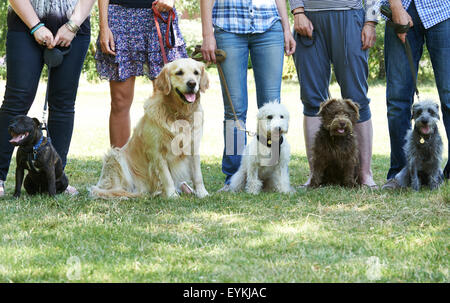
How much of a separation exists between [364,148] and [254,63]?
4.55ft

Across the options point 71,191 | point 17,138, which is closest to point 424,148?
point 71,191

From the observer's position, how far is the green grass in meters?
2.91

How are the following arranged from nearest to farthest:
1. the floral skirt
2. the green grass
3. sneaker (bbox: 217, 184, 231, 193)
Answer: 1. the green grass
2. the floral skirt
3. sneaker (bbox: 217, 184, 231, 193)

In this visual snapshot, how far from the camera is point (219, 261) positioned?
313cm

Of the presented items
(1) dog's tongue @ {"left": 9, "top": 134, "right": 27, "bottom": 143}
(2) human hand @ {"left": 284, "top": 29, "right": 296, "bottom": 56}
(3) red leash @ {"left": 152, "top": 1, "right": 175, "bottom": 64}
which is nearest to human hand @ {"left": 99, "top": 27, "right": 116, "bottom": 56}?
(3) red leash @ {"left": 152, "top": 1, "right": 175, "bottom": 64}

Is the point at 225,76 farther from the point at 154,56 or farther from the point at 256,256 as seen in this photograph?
the point at 256,256

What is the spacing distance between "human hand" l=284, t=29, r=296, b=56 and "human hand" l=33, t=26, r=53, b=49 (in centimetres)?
206

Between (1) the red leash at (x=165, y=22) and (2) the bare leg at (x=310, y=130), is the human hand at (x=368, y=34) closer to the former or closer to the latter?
(2) the bare leg at (x=310, y=130)

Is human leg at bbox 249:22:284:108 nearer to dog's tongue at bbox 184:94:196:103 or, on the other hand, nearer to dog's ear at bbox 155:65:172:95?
dog's tongue at bbox 184:94:196:103

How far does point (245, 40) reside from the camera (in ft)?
17.0

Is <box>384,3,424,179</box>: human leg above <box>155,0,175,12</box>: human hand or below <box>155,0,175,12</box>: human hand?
below

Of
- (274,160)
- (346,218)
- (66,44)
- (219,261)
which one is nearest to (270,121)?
(274,160)

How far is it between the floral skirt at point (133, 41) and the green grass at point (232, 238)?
1.19 metres

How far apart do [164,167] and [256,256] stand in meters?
1.96
